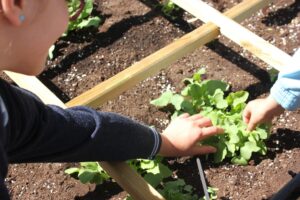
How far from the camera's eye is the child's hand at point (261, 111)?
1.77m

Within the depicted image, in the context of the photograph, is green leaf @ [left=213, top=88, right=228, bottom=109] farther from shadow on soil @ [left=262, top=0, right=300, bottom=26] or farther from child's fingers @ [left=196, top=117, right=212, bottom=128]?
shadow on soil @ [left=262, top=0, right=300, bottom=26]

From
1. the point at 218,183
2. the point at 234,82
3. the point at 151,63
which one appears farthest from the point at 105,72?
the point at 218,183

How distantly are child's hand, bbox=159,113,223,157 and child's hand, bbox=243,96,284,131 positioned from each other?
0.37ft

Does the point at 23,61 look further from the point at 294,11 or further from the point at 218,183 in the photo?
the point at 294,11

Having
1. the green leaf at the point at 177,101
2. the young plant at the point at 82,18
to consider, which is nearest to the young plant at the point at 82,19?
the young plant at the point at 82,18

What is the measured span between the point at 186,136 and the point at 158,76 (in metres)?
0.55

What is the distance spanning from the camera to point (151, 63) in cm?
212

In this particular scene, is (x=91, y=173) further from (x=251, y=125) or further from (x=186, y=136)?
(x=251, y=125)

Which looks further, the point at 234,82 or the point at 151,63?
the point at 234,82

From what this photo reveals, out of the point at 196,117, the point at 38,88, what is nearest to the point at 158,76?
the point at 196,117

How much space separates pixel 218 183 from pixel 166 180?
0.62 feet

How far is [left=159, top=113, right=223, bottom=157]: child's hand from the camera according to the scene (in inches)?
74.5

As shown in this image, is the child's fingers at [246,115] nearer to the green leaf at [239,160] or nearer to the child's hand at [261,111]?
the child's hand at [261,111]

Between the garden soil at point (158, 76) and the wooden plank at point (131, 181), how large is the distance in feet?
0.79
